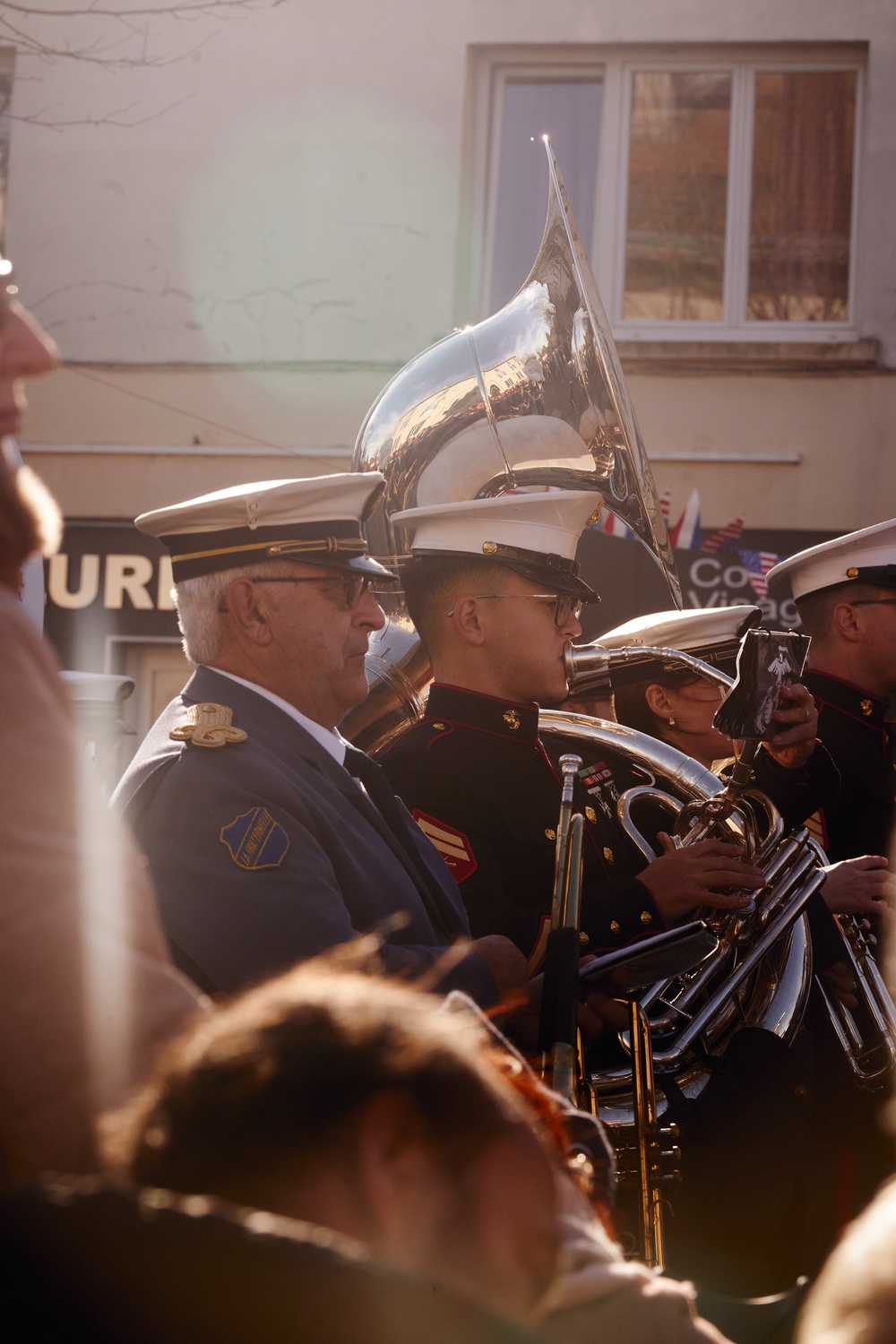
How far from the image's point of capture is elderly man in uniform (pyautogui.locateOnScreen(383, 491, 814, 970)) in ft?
9.69

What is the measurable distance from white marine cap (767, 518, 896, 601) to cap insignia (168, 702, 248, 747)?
2.29 m

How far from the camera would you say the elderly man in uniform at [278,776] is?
2.27m

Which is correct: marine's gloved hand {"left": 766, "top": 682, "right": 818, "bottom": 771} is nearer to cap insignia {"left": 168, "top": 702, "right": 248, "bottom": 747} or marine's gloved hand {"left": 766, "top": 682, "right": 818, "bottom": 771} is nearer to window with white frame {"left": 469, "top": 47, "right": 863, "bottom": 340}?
cap insignia {"left": 168, "top": 702, "right": 248, "bottom": 747}

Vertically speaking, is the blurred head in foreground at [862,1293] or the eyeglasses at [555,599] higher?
the eyeglasses at [555,599]

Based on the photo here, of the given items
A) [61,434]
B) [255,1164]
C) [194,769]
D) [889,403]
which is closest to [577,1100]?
[194,769]

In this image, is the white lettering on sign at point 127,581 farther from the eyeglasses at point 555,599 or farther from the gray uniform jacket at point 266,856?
the gray uniform jacket at point 266,856

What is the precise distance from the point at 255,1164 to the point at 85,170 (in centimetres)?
917

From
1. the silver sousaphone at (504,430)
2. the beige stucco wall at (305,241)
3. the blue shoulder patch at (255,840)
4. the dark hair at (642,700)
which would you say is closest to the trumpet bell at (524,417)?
the silver sousaphone at (504,430)

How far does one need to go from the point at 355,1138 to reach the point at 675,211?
898 centimetres

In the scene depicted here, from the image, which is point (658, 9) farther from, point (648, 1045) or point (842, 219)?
point (648, 1045)

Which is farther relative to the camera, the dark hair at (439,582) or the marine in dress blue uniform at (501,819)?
the dark hair at (439,582)

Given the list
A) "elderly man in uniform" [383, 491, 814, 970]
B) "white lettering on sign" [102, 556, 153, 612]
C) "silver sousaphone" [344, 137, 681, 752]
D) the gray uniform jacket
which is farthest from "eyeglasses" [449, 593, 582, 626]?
"white lettering on sign" [102, 556, 153, 612]

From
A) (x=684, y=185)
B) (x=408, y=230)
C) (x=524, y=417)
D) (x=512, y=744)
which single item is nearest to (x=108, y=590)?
(x=408, y=230)

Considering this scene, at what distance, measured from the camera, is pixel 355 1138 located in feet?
3.27
